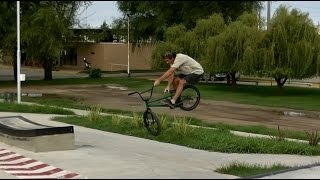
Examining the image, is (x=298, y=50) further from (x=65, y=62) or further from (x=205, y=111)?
(x=65, y=62)

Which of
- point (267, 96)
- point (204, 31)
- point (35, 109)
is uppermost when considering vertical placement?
point (204, 31)

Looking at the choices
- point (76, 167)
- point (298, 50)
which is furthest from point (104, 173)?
point (298, 50)

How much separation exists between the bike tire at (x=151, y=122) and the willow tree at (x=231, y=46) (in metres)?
24.6

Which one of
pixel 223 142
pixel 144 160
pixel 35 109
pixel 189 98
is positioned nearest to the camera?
pixel 144 160

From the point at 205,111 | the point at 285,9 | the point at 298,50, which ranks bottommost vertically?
the point at 205,111

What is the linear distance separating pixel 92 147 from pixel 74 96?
22.8 meters

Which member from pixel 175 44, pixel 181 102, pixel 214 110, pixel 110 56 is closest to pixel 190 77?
pixel 181 102

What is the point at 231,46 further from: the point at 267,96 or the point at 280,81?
the point at 267,96

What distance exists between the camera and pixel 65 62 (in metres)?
76.1

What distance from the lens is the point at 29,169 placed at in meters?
10.4

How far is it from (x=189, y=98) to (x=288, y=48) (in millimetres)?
24577

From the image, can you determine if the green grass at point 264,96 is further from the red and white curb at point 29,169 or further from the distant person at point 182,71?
the red and white curb at point 29,169

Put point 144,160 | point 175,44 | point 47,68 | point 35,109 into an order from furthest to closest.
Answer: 1. point 47,68
2. point 175,44
3. point 35,109
4. point 144,160

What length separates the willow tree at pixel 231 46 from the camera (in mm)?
39594
